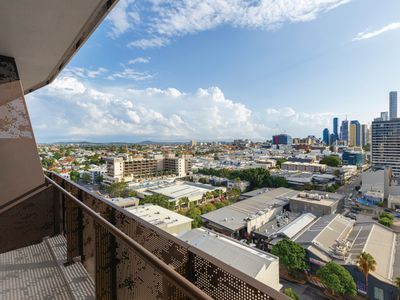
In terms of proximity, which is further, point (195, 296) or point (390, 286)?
point (390, 286)

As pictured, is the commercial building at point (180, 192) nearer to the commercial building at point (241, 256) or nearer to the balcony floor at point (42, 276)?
the commercial building at point (241, 256)

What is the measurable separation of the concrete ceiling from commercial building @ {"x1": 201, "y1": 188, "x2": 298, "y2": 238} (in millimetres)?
11156

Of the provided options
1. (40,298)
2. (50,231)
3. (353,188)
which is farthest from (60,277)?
(353,188)

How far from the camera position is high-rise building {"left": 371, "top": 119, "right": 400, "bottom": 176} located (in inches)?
1044

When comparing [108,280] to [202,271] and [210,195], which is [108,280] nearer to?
[202,271]

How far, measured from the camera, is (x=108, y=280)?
3.67 ft

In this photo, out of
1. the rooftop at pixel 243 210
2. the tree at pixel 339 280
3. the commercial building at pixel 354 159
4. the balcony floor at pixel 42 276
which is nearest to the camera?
the balcony floor at pixel 42 276

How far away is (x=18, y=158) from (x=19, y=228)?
683 millimetres

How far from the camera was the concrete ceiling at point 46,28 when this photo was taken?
1.48 meters

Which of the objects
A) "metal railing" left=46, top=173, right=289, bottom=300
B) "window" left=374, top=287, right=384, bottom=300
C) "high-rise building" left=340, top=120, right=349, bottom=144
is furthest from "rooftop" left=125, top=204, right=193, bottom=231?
"high-rise building" left=340, top=120, right=349, bottom=144

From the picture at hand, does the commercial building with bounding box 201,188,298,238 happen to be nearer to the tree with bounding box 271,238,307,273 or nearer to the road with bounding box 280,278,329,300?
the tree with bounding box 271,238,307,273

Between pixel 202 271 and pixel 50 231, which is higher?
pixel 202 271

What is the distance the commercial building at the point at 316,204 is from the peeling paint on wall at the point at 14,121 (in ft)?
50.9

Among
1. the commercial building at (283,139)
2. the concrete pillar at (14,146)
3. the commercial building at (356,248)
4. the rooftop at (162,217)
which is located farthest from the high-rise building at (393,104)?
the concrete pillar at (14,146)
